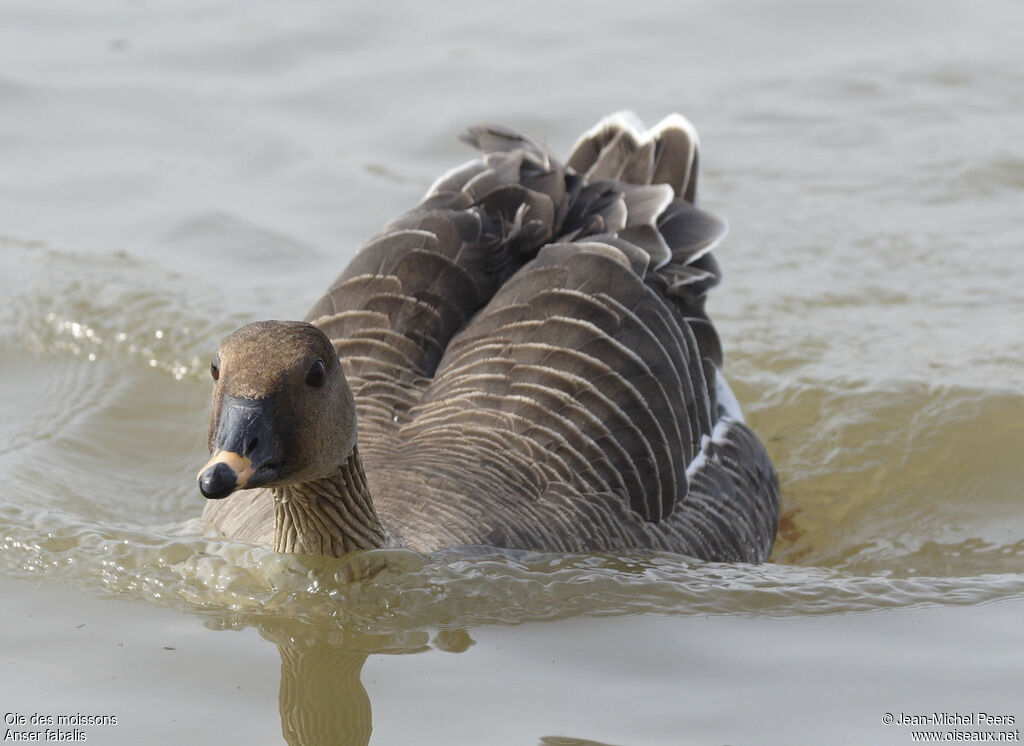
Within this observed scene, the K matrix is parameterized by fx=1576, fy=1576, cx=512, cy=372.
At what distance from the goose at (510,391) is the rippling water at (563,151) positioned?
28 cm

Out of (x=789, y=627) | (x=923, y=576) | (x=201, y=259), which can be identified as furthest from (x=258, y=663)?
(x=201, y=259)

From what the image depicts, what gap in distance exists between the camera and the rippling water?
668 cm

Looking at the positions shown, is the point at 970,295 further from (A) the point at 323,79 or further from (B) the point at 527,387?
(A) the point at 323,79

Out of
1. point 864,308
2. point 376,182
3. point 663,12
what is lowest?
point 864,308

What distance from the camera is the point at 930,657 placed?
21.7ft

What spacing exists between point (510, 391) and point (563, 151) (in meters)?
6.76

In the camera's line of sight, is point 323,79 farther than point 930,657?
Yes

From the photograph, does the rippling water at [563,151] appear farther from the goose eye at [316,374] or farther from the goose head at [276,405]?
the goose eye at [316,374]

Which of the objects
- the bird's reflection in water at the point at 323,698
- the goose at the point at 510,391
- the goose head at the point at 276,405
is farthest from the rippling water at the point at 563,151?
the goose head at the point at 276,405

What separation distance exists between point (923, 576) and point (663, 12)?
9500 millimetres

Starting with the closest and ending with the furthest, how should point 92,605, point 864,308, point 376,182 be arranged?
point 92,605 < point 864,308 < point 376,182

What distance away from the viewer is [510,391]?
766 centimetres

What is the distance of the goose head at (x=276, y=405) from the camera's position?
5.96 meters

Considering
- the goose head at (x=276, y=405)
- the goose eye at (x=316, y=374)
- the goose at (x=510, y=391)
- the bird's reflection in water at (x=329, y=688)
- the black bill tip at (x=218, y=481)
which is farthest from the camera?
the goose at (x=510, y=391)
